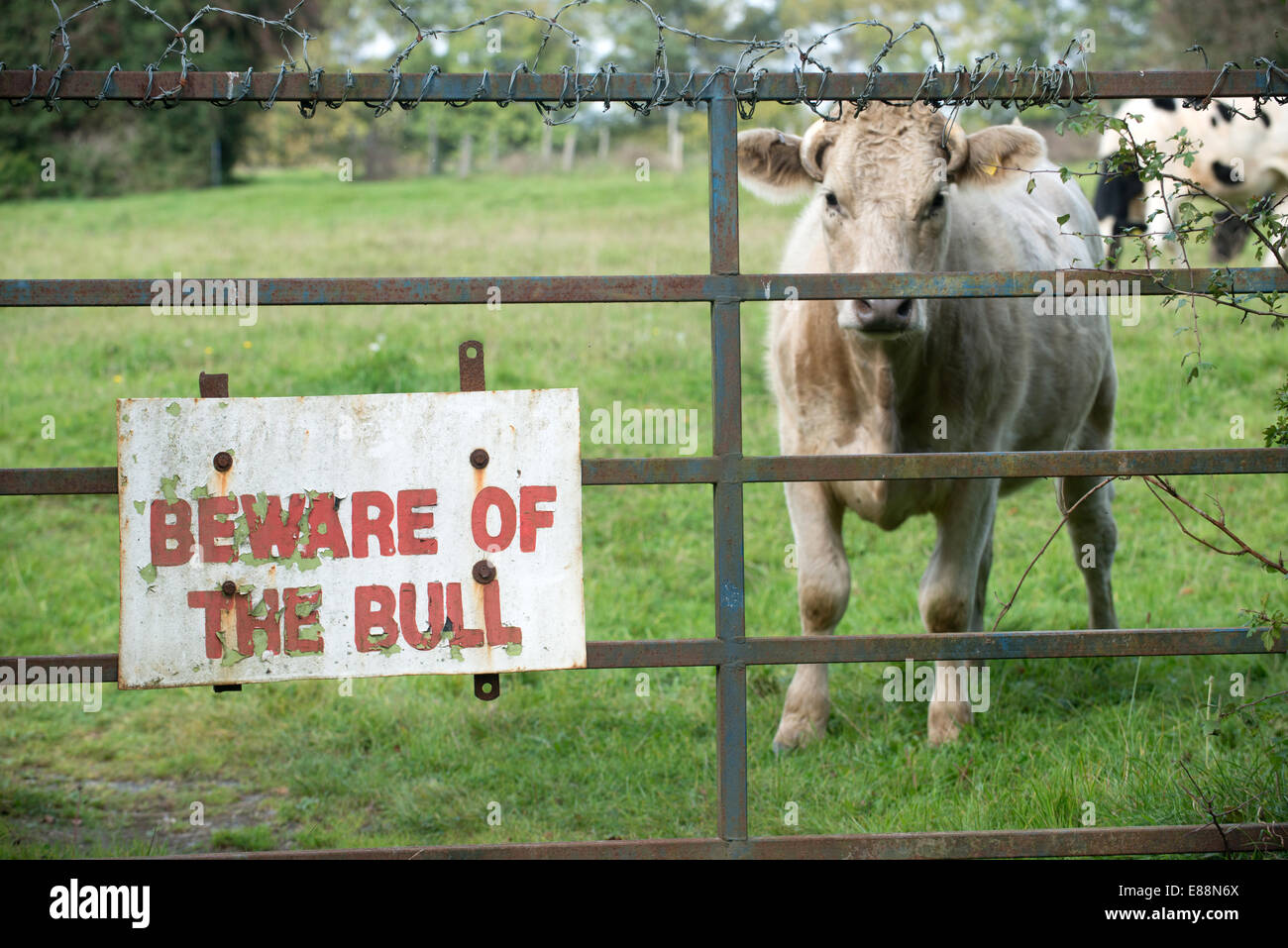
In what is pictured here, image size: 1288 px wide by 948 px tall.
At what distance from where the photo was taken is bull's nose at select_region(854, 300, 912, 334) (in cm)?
349

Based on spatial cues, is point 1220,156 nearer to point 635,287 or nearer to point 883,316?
point 883,316

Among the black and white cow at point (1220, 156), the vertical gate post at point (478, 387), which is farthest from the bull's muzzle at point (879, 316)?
the black and white cow at point (1220, 156)

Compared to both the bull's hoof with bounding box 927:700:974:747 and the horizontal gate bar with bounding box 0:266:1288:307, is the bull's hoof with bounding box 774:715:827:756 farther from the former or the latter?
the horizontal gate bar with bounding box 0:266:1288:307

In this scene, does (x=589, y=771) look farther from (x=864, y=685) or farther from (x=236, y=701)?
(x=236, y=701)

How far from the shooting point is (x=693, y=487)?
7.16 m

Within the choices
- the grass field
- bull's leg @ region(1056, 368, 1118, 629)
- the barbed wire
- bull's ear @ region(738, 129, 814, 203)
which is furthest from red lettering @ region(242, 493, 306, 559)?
bull's leg @ region(1056, 368, 1118, 629)

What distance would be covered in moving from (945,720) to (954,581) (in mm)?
514

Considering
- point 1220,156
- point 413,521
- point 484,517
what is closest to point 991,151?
point 484,517

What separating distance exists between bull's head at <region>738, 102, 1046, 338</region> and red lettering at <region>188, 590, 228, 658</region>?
6.80ft

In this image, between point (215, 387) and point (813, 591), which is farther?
point (813, 591)

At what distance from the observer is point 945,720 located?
14.5ft

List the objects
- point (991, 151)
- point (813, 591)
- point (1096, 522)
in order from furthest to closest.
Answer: point (1096, 522) → point (813, 591) → point (991, 151)
